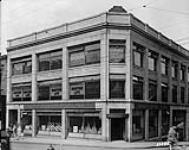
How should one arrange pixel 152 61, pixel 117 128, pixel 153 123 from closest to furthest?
pixel 117 128, pixel 153 123, pixel 152 61

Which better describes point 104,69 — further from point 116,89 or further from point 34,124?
point 34,124

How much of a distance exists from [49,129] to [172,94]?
16.1 metres

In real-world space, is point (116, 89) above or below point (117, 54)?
below

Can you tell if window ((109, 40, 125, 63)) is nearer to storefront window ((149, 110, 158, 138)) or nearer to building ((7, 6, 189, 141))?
building ((7, 6, 189, 141))

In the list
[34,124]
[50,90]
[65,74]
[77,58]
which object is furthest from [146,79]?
[34,124]

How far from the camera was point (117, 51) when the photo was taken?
28578mm

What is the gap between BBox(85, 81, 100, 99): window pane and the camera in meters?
28.9

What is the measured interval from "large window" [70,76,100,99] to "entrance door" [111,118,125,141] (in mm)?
2717

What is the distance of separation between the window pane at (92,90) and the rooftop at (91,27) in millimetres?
5154

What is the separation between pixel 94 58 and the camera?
29531mm

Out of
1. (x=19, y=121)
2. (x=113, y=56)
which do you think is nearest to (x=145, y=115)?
(x=113, y=56)

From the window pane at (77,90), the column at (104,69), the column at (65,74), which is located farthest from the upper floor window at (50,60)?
the column at (104,69)

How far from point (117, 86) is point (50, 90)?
346 inches

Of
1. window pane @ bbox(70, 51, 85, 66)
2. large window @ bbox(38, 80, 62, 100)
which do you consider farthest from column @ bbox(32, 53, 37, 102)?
window pane @ bbox(70, 51, 85, 66)
